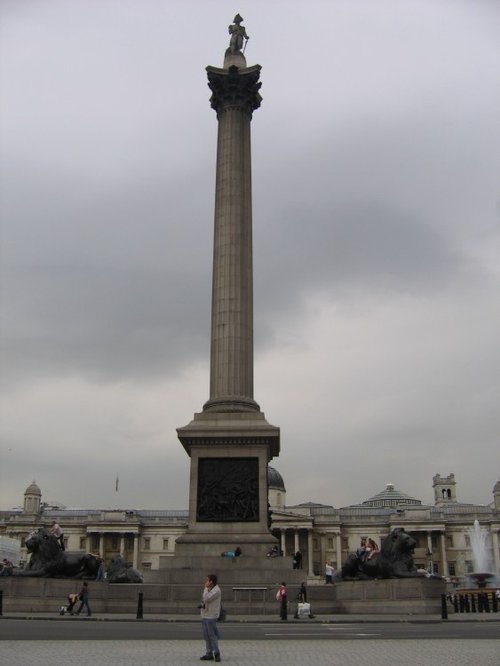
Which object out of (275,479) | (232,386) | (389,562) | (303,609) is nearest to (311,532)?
(275,479)

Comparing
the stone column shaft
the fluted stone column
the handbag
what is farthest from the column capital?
the handbag

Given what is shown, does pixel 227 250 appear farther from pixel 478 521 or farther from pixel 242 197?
pixel 478 521

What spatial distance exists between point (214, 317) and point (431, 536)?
109m

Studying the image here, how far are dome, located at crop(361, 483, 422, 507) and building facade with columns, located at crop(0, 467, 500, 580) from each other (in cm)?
1755

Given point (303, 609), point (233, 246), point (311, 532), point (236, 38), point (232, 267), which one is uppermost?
point (236, 38)

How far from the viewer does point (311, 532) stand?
13838 centimetres

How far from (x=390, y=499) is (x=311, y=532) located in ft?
105

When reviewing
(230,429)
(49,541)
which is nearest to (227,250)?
(230,429)

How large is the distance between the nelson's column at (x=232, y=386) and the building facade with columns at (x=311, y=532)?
3833 inches

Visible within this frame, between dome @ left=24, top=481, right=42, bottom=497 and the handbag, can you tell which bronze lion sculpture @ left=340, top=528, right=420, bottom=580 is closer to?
the handbag

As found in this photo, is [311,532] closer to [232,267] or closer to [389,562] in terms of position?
[232,267]

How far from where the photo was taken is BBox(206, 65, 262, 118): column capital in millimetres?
46781

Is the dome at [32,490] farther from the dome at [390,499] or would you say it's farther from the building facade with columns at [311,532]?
the dome at [390,499]

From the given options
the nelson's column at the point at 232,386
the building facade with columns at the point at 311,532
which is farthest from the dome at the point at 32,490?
the nelson's column at the point at 232,386
